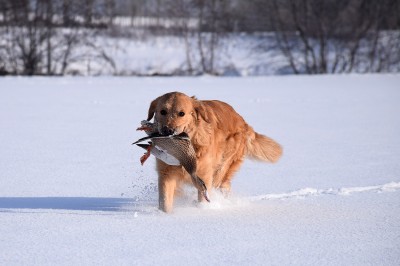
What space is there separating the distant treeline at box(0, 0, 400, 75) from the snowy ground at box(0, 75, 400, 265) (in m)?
7.18

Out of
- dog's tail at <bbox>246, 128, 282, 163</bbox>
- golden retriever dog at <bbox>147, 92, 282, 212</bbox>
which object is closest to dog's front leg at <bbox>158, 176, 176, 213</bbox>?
golden retriever dog at <bbox>147, 92, 282, 212</bbox>

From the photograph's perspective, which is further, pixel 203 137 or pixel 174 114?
pixel 203 137

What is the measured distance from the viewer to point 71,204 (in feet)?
12.8

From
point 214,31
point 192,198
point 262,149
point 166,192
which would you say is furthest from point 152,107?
point 214,31

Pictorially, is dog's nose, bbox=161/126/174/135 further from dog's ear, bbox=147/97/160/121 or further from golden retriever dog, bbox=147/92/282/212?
dog's ear, bbox=147/97/160/121

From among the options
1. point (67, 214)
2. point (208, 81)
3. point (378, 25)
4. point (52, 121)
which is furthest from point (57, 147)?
point (378, 25)

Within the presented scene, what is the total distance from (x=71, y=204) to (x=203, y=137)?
96 cm

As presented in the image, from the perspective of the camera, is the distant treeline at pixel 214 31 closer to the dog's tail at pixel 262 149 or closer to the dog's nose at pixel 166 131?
the dog's tail at pixel 262 149

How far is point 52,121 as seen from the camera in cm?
805

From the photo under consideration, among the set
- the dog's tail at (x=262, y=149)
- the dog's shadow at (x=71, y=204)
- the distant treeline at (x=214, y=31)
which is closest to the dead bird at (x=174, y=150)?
the dog's shadow at (x=71, y=204)

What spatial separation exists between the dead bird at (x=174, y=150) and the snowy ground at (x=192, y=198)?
0.29 meters

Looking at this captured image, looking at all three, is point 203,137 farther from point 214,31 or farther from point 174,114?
point 214,31

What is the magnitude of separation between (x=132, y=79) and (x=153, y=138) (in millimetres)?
11271

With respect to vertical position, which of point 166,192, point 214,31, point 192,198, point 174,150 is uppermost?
point 214,31
